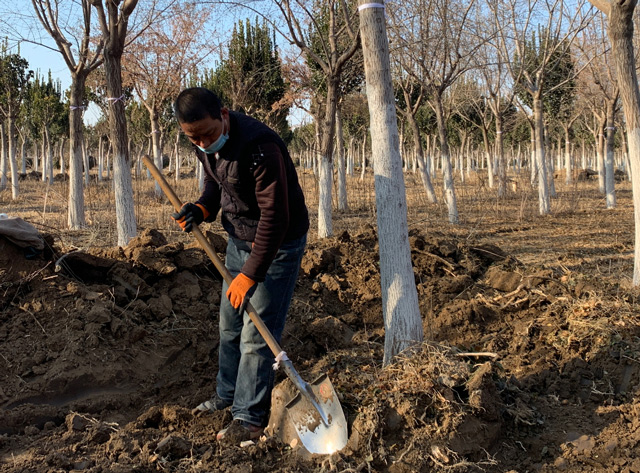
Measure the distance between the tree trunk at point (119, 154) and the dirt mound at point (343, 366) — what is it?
7.62ft

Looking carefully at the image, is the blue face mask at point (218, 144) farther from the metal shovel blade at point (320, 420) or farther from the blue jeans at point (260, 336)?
the metal shovel blade at point (320, 420)

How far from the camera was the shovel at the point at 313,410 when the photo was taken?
252 centimetres

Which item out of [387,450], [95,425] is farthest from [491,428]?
[95,425]

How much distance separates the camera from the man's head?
235 centimetres

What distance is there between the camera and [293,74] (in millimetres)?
15656

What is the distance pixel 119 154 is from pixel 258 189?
5.20m

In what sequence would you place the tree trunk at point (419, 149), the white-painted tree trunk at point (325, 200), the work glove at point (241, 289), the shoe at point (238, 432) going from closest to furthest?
1. the work glove at point (241, 289)
2. the shoe at point (238, 432)
3. the white-painted tree trunk at point (325, 200)
4. the tree trunk at point (419, 149)

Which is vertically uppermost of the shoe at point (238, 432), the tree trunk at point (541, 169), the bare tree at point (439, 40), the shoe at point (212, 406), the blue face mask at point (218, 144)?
the bare tree at point (439, 40)

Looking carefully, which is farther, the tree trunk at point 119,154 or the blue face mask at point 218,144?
the tree trunk at point 119,154

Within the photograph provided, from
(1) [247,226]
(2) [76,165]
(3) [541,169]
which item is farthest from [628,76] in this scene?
(2) [76,165]

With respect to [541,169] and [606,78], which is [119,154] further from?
[606,78]

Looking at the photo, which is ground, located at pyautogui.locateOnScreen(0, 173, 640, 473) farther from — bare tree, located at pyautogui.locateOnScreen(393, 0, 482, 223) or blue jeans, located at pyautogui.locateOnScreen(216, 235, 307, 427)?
bare tree, located at pyautogui.locateOnScreen(393, 0, 482, 223)

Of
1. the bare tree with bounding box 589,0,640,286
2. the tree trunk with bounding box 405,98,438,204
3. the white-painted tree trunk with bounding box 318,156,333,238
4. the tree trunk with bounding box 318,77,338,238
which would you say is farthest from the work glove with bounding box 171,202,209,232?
the tree trunk with bounding box 405,98,438,204

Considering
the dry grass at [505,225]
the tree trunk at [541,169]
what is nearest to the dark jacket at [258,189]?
the dry grass at [505,225]
